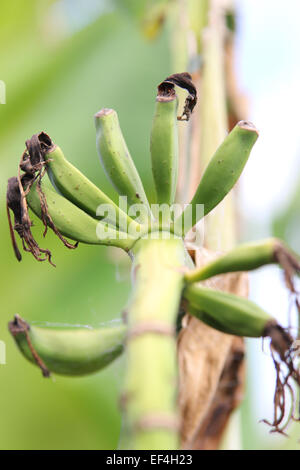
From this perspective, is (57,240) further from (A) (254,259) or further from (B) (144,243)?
(A) (254,259)

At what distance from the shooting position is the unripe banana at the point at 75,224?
90cm

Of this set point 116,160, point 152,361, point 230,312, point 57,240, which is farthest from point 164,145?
point 57,240

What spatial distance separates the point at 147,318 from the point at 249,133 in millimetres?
373

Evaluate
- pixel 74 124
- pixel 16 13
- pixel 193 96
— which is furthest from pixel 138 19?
→ pixel 193 96

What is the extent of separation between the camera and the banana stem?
59 cm

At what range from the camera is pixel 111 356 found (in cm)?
82

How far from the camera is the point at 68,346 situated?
0.80 metres

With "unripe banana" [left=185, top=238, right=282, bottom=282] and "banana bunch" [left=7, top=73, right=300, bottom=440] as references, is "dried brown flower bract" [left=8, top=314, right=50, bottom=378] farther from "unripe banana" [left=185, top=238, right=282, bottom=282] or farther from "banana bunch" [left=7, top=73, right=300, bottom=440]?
"unripe banana" [left=185, top=238, right=282, bottom=282]

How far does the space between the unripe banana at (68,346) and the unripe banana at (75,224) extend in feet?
0.50

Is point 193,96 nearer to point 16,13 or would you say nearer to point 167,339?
point 167,339

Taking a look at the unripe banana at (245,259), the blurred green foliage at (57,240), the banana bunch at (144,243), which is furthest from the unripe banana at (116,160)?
the blurred green foliage at (57,240)

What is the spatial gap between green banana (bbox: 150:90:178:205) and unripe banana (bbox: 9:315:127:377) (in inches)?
9.9

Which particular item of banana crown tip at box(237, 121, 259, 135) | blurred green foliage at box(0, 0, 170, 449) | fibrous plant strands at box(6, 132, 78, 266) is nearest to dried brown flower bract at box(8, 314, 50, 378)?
fibrous plant strands at box(6, 132, 78, 266)

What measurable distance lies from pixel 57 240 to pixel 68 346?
165 centimetres
